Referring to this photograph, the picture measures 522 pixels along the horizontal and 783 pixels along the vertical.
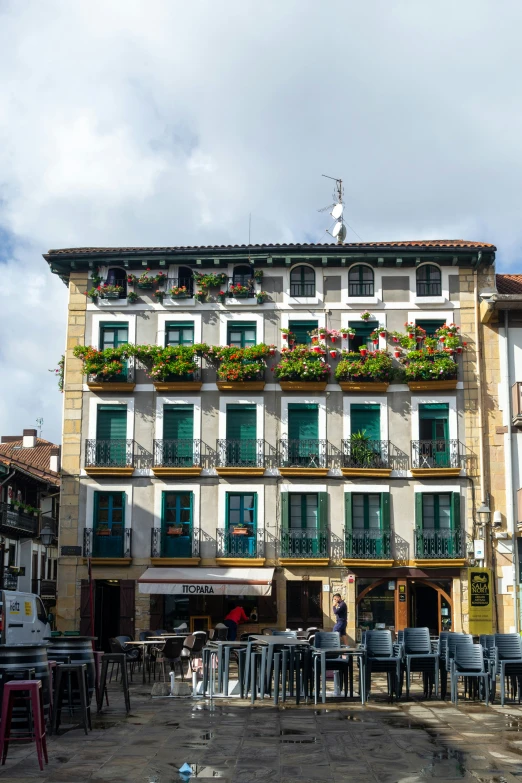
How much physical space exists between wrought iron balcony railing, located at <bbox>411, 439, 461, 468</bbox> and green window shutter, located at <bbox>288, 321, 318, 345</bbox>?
4.50 m

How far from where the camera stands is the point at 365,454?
29.5m

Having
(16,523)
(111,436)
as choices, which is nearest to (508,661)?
(111,436)

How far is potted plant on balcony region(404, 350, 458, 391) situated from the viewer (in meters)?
29.3

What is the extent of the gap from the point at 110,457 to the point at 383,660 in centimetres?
1498

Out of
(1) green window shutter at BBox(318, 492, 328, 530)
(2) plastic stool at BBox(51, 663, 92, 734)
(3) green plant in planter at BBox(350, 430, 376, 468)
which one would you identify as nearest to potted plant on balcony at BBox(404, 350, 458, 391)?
(3) green plant in planter at BBox(350, 430, 376, 468)

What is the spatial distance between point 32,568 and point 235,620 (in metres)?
25.0

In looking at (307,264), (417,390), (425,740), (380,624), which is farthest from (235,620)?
(425,740)

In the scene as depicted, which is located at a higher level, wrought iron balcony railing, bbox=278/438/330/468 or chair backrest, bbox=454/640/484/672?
wrought iron balcony railing, bbox=278/438/330/468

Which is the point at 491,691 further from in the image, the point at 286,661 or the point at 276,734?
the point at 276,734

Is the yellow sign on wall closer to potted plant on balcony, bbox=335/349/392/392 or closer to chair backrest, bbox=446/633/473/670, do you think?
potted plant on balcony, bbox=335/349/392/392

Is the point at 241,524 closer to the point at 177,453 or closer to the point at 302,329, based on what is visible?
the point at 177,453

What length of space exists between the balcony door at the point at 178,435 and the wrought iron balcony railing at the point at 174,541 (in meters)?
1.92

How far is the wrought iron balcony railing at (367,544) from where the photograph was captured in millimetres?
28859

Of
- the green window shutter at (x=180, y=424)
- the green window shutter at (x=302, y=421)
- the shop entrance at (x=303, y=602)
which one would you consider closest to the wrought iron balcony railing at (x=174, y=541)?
the green window shutter at (x=180, y=424)
